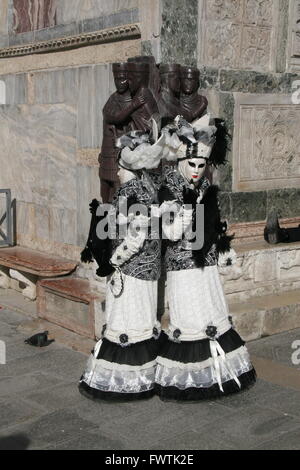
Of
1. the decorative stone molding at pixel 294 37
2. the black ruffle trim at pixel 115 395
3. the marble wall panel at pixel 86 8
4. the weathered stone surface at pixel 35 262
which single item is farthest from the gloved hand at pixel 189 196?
the decorative stone molding at pixel 294 37

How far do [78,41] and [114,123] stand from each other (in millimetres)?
1296

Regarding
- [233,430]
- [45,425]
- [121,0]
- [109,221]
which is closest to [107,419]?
[45,425]

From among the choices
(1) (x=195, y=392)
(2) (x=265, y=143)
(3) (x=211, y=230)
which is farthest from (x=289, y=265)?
(1) (x=195, y=392)

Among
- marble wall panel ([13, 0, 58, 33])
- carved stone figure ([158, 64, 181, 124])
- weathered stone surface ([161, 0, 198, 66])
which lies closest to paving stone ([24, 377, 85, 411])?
carved stone figure ([158, 64, 181, 124])

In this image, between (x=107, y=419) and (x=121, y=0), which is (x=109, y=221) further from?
(x=121, y=0)

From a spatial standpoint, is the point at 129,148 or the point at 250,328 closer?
the point at 129,148

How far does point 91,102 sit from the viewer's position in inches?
275

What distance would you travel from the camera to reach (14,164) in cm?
843

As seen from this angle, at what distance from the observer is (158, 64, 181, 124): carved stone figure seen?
6211 millimetres

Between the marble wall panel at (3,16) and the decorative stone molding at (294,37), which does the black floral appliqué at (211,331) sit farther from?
the marble wall panel at (3,16)

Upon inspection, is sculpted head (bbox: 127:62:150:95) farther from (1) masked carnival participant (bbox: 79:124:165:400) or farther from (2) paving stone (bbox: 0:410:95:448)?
(2) paving stone (bbox: 0:410:95:448)

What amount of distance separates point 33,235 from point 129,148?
3630 mm

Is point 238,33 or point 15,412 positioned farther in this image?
point 238,33

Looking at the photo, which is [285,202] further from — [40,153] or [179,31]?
[40,153]
